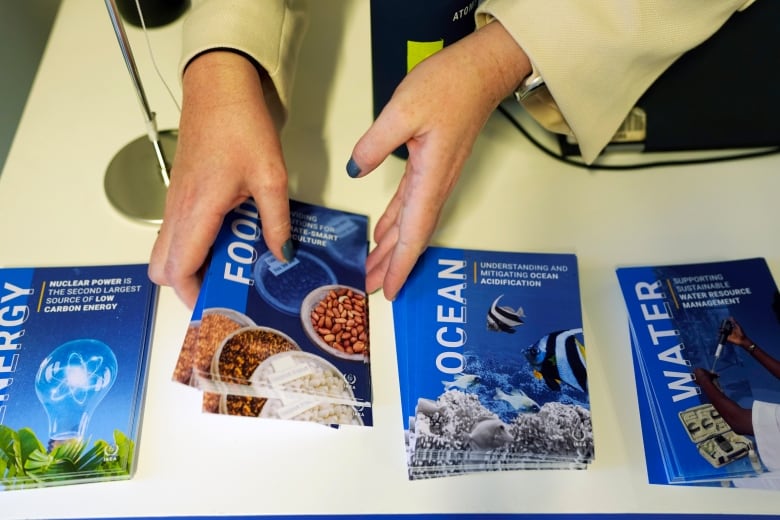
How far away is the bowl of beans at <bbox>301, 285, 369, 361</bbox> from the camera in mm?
671

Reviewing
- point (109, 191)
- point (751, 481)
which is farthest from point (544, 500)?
point (109, 191)

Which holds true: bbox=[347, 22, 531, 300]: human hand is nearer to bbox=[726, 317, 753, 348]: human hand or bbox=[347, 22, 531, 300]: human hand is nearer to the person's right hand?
the person's right hand

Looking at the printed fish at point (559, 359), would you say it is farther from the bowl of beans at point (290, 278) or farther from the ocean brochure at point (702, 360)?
the bowl of beans at point (290, 278)

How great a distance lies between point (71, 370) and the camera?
65 cm

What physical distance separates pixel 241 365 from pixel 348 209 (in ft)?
0.83

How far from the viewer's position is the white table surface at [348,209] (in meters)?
0.62

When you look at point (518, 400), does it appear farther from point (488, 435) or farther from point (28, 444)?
point (28, 444)

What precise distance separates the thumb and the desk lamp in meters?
0.27

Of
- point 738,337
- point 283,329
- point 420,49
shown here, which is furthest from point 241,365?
point 738,337

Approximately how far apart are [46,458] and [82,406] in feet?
0.18

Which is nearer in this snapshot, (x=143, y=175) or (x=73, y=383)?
(x=73, y=383)

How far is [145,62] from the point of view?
0.92 meters

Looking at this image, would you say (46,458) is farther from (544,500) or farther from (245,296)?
(544,500)

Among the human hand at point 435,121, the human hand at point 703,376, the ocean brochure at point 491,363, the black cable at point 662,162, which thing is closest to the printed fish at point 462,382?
the ocean brochure at point 491,363
